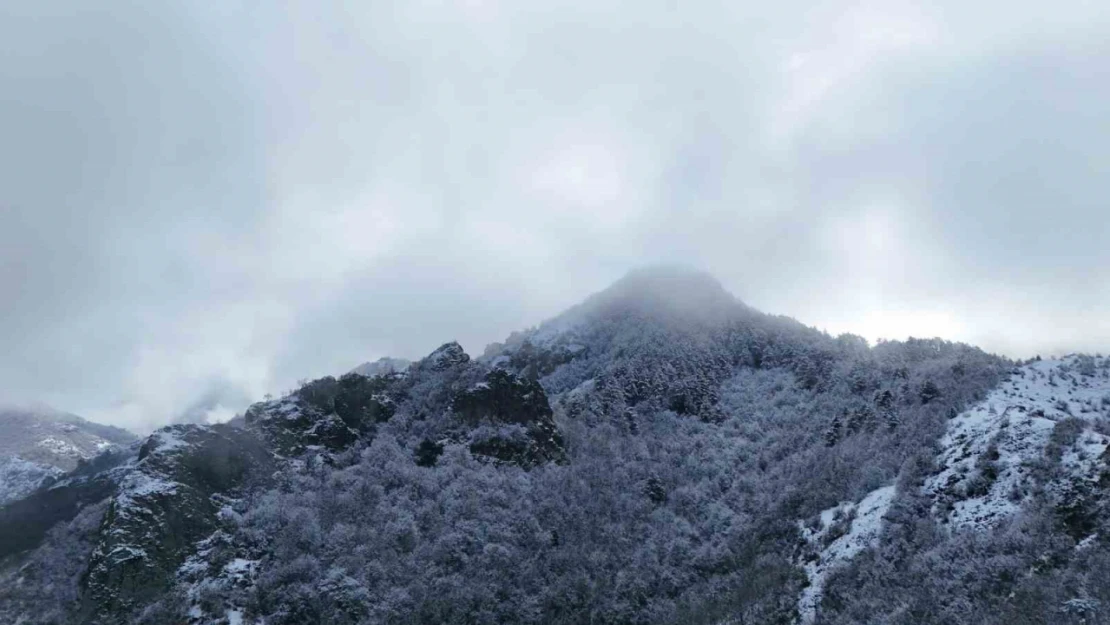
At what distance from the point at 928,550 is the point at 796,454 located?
32787 mm

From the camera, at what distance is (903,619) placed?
4272cm

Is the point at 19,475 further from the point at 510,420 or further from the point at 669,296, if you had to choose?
the point at 669,296

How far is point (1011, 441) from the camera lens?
52.8 m

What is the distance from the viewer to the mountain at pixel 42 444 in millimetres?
121625

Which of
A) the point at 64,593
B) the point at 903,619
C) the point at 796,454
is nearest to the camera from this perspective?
the point at 903,619

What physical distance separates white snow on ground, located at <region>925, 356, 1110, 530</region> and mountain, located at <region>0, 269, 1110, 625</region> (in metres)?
0.22

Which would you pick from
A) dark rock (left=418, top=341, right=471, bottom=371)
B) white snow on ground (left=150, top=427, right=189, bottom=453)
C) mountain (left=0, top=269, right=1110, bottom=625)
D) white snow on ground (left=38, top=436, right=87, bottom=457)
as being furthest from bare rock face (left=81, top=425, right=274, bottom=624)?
white snow on ground (left=38, top=436, right=87, bottom=457)

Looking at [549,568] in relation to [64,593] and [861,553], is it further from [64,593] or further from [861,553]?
[64,593]

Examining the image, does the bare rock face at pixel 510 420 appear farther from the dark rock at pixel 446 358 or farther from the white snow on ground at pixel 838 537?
the white snow on ground at pixel 838 537

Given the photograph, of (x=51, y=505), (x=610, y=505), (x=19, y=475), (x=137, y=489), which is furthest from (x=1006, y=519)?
(x=19, y=475)

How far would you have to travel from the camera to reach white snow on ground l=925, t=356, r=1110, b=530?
159 ft

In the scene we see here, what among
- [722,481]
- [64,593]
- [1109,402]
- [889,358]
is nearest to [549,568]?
[722,481]

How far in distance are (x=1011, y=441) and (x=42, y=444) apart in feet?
573

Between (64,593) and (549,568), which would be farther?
(549,568)
